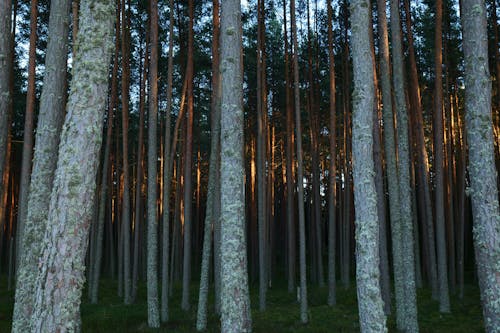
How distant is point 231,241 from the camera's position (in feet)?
20.8

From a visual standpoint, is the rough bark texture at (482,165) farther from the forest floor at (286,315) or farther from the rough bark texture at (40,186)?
the rough bark texture at (40,186)

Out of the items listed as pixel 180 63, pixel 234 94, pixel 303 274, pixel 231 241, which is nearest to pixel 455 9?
pixel 180 63

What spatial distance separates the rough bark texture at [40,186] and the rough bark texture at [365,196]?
13.9 ft

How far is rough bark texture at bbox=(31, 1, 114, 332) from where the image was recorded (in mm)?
4480

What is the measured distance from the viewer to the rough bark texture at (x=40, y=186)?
618 centimetres

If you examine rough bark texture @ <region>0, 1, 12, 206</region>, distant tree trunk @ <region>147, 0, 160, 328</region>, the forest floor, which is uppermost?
rough bark texture @ <region>0, 1, 12, 206</region>

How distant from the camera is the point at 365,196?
6.02 m

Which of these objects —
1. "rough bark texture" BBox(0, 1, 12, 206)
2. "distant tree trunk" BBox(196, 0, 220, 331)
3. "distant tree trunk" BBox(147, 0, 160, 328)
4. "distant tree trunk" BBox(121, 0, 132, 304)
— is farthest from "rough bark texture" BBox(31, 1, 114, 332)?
"distant tree trunk" BBox(121, 0, 132, 304)

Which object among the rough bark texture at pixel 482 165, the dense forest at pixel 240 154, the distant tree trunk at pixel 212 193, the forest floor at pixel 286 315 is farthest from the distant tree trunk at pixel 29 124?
the rough bark texture at pixel 482 165

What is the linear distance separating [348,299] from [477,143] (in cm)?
995

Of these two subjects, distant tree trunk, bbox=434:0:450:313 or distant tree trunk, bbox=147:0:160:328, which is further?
distant tree trunk, bbox=434:0:450:313

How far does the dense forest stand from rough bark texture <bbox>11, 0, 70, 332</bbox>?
0.06 feet

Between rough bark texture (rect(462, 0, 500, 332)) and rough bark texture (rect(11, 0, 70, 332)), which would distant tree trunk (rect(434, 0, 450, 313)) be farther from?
rough bark texture (rect(11, 0, 70, 332))

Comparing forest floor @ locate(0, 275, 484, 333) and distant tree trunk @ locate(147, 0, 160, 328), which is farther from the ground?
distant tree trunk @ locate(147, 0, 160, 328)
